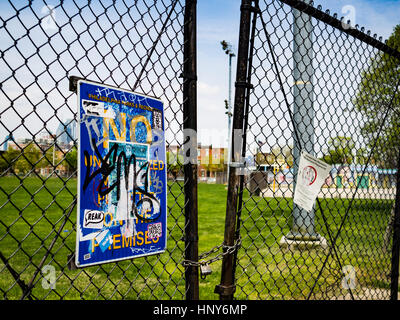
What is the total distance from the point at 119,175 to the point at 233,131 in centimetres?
76

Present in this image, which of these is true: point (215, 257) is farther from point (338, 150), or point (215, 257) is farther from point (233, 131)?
point (338, 150)

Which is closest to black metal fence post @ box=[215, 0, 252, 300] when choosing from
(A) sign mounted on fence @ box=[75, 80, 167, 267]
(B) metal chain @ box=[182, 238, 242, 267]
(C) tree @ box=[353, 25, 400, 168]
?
(B) metal chain @ box=[182, 238, 242, 267]

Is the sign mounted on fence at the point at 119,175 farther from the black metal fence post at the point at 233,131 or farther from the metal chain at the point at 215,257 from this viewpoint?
the black metal fence post at the point at 233,131

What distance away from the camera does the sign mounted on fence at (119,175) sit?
4.74 ft

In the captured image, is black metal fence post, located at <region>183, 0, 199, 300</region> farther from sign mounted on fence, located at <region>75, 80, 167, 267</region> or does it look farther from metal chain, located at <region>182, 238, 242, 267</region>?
sign mounted on fence, located at <region>75, 80, 167, 267</region>

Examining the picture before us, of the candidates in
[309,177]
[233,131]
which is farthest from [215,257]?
[309,177]

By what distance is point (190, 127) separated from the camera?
1867 mm

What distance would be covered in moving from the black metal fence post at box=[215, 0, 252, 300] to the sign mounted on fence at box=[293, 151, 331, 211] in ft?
1.82

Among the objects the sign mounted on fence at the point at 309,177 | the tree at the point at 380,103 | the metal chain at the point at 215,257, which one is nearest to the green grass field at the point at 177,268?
the metal chain at the point at 215,257

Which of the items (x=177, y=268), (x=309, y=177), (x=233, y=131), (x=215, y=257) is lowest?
(x=177, y=268)

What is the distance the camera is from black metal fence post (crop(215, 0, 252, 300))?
1941 mm

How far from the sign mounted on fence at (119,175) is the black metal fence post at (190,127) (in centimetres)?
16
